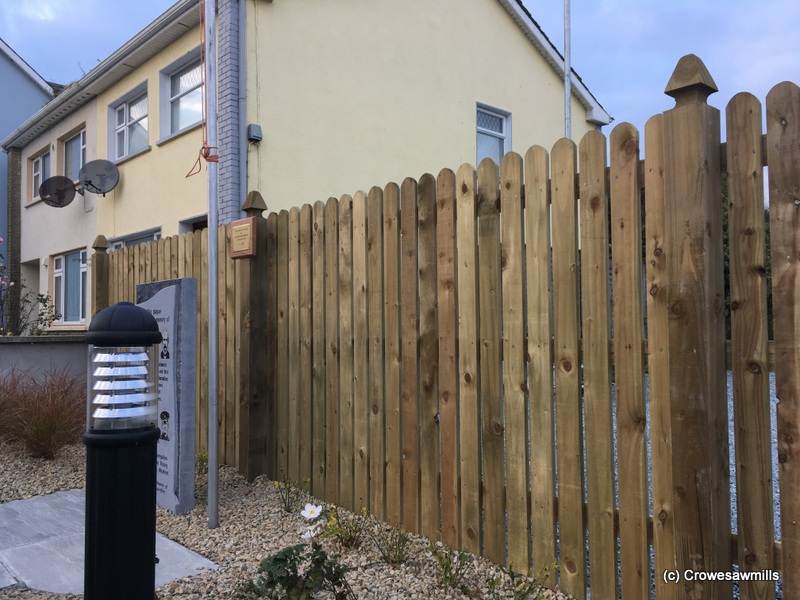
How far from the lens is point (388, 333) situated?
4.05m

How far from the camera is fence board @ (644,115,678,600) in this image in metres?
2.68

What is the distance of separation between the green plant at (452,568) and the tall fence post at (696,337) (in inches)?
36.7

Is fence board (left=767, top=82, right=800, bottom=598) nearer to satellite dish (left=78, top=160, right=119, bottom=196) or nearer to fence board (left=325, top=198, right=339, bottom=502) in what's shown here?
fence board (left=325, top=198, right=339, bottom=502)

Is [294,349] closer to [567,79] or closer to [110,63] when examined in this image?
[110,63]

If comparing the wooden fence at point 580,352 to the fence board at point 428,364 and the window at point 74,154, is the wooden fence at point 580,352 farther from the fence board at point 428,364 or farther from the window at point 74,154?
the window at point 74,154

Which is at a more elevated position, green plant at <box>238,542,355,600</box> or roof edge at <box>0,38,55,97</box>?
roof edge at <box>0,38,55,97</box>

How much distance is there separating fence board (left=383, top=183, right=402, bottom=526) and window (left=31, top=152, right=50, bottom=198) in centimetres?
1519

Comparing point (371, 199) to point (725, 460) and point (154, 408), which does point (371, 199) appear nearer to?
point (154, 408)

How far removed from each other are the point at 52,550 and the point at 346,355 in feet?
6.94

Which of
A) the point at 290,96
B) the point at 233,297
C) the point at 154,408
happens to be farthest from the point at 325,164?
the point at 154,408

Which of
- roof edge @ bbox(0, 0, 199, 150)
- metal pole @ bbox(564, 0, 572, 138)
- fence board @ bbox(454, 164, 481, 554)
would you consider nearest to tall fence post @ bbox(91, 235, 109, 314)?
roof edge @ bbox(0, 0, 199, 150)

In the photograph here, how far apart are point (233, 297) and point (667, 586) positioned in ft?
13.1

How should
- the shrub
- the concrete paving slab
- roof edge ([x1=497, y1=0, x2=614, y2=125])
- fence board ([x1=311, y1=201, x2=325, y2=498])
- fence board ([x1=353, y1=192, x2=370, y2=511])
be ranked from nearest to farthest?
the concrete paving slab → fence board ([x1=353, y1=192, x2=370, y2=511]) → fence board ([x1=311, y1=201, x2=325, y2=498]) → the shrub → roof edge ([x1=497, y1=0, x2=614, y2=125])

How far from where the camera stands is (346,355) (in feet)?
14.4
